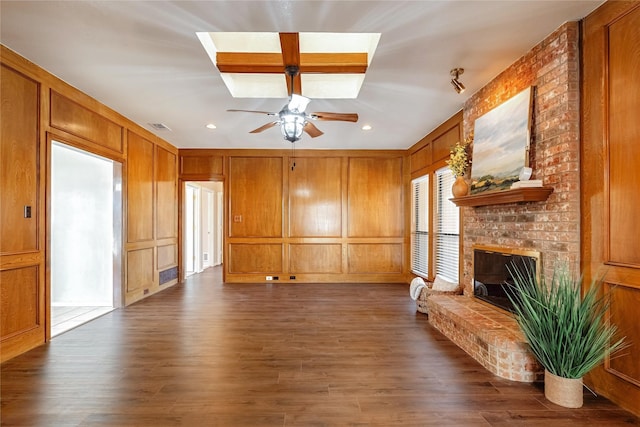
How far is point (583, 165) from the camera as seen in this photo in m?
2.38

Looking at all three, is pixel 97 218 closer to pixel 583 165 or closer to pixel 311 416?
pixel 311 416

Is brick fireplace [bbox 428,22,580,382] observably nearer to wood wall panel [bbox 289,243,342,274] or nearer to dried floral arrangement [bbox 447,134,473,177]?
dried floral arrangement [bbox 447,134,473,177]

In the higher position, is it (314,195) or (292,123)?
(292,123)

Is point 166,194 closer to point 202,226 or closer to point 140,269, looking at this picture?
point 140,269

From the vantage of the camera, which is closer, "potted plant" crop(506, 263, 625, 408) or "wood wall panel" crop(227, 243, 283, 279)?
"potted plant" crop(506, 263, 625, 408)

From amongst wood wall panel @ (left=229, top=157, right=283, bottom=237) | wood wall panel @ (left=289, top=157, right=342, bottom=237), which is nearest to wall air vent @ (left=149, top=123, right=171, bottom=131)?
wood wall panel @ (left=229, top=157, right=283, bottom=237)

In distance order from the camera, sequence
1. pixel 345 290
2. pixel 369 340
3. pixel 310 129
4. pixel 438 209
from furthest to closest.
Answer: pixel 345 290
pixel 438 209
pixel 310 129
pixel 369 340

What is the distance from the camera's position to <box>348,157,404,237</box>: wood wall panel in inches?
261

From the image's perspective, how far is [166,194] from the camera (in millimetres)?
6051

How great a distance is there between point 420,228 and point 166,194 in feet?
16.2

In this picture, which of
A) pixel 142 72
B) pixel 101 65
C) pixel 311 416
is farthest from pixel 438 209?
pixel 101 65

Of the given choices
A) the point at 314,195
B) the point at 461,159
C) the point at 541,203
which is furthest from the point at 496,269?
the point at 314,195

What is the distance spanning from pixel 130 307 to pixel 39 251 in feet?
5.82

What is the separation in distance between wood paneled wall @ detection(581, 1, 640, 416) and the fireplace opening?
0.51 meters
